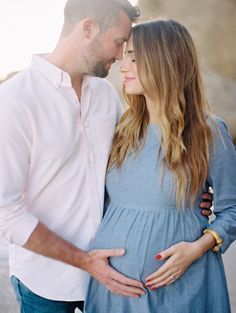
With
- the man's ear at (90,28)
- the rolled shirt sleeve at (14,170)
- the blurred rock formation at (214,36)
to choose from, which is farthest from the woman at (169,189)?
the blurred rock formation at (214,36)

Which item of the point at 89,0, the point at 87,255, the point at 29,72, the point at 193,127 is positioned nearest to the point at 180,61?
the point at 193,127

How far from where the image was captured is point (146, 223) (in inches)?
53.2

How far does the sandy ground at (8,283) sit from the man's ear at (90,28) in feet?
5.34

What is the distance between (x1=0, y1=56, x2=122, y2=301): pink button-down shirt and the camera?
4.09ft

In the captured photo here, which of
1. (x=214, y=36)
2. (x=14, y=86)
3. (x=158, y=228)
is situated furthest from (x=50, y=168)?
(x=214, y=36)

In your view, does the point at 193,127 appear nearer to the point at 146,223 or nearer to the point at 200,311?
the point at 146,223

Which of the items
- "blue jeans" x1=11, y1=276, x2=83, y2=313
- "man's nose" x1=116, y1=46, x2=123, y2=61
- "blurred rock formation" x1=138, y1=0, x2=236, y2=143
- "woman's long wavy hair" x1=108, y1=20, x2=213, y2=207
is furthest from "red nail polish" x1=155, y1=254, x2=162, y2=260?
"blurred rock formation" x1=138, y1=0, x2=236, y2=143

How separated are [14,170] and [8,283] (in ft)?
5.57

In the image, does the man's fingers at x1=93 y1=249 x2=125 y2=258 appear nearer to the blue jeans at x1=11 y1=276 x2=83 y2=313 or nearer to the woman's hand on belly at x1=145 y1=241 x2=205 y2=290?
the woman's hand on belly at x1=145 y1=241 x2=205 y2=290

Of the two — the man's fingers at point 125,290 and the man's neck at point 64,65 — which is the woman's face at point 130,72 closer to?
the man's neck at point 64,65

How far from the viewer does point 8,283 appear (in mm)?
2756

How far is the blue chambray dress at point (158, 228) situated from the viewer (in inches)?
52.7

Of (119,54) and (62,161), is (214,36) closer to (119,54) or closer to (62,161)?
(119,54)

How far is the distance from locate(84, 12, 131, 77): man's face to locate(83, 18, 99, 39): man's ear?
0.02 meters
